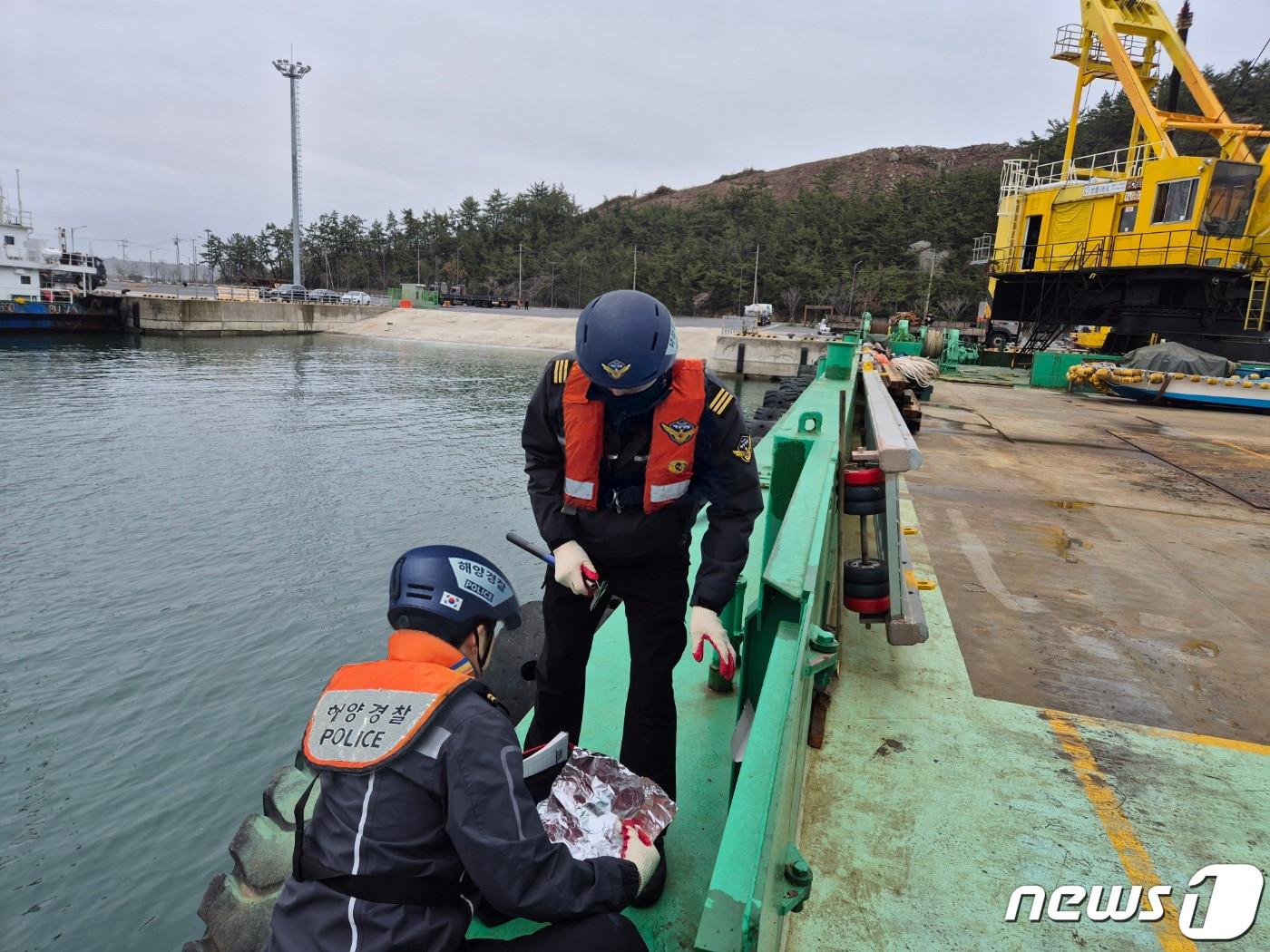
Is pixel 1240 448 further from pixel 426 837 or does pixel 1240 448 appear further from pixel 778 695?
pixel 426 837

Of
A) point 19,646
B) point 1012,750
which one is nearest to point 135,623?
point 19,646

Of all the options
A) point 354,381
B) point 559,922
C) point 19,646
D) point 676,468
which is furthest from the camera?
point 354,381

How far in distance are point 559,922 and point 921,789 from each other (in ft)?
5.56

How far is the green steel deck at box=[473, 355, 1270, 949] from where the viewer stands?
207 cm

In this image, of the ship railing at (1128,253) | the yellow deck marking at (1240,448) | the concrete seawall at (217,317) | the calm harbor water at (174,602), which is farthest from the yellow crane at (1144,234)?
the concrete seawall at (217,317)

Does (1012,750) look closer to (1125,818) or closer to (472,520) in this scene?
(1125,818)

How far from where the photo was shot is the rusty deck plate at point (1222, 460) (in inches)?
307

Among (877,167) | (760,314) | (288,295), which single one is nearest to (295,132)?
(288,295)

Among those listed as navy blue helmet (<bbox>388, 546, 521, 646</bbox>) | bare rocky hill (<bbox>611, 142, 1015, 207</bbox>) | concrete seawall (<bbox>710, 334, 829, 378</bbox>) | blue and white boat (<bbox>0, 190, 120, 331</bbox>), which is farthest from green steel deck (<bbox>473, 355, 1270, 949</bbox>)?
bare rocky hill (<bbox>611, 142, 1015, 207</bbox>)

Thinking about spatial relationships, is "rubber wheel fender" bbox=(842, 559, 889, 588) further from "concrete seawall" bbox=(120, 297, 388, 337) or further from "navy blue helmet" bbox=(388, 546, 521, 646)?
"concrete seawall" bbox=(120, 297, 388, 337)

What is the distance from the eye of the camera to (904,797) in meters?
2.74

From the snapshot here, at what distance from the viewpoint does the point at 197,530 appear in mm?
9367

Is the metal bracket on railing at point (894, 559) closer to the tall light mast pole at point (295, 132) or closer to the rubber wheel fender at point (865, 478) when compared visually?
the rubber wheel fender at point (865, 478)

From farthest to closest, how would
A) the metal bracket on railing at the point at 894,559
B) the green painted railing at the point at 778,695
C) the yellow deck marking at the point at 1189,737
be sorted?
the metal bracket on railing at the point at 894,559 → the yellow deck marking at the point at 1189,737 → the green painted railing at the point at 778,695
